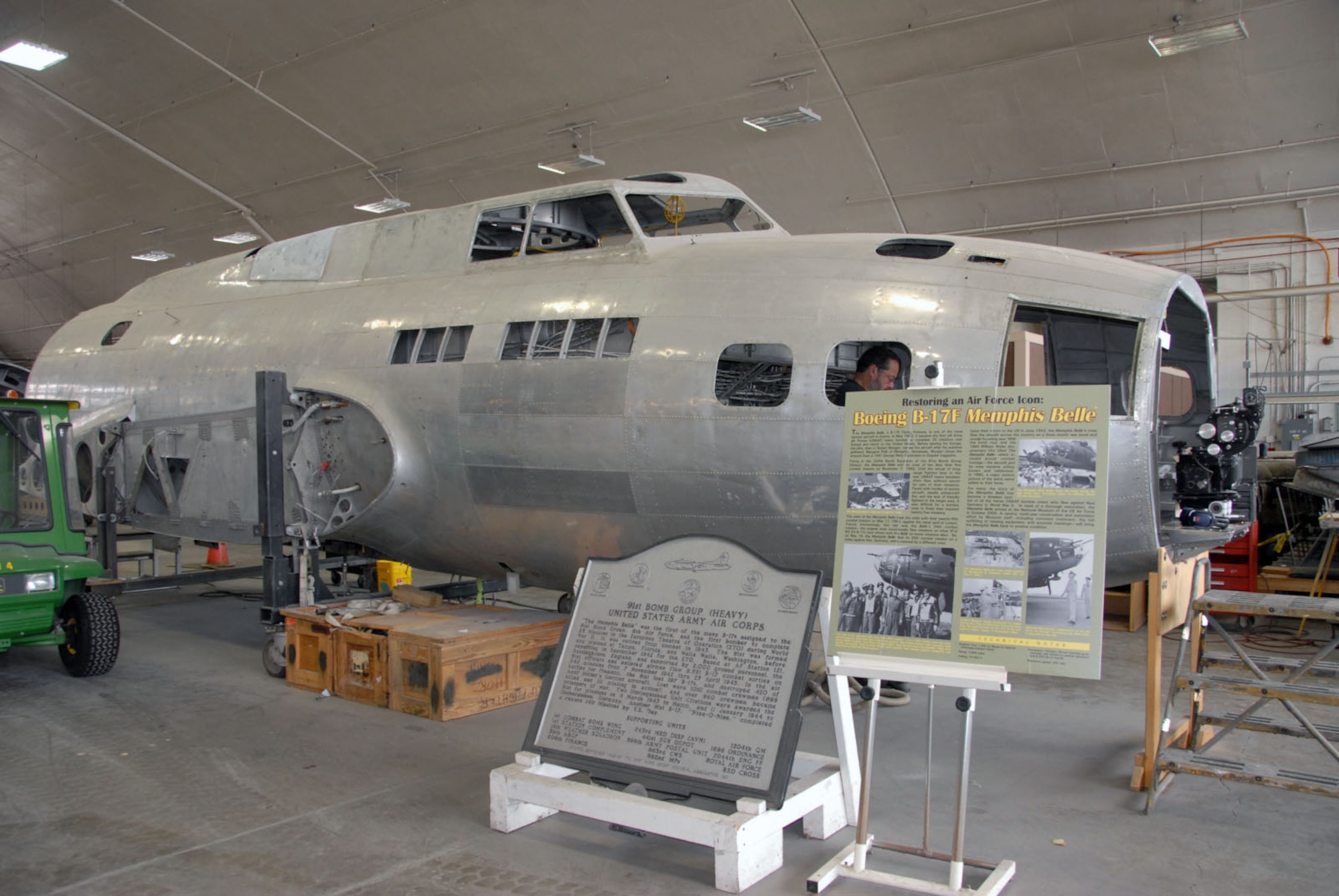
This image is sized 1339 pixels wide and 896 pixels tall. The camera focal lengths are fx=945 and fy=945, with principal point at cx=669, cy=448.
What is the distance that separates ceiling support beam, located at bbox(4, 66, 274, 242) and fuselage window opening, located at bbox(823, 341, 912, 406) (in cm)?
2219

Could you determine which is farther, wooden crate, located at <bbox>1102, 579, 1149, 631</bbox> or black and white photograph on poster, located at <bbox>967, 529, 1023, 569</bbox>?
wooden crate, located at <bbox>1102, 579, 1149, 631</bbox>

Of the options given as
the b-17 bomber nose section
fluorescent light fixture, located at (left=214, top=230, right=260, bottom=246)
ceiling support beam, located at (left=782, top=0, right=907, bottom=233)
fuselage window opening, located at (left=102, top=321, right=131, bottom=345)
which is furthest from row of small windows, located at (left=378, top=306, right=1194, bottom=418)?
fluorescent light fixture, located at (left=214, top=230, right=260, bottom=246)

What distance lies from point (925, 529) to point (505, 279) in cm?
460

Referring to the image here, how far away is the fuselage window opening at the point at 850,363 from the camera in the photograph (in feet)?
19.7

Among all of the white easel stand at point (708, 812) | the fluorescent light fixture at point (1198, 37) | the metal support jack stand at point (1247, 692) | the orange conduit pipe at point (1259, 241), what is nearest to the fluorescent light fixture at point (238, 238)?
the orange conduit pipe at point (1259, 241)

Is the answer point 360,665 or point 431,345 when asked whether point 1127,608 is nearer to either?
point 431,345

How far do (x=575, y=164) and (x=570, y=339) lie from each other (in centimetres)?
1411

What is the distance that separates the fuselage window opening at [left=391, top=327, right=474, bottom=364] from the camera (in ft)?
24.8

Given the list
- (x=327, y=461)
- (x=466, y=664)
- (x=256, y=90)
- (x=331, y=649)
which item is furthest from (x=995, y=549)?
(x=256, y=90)

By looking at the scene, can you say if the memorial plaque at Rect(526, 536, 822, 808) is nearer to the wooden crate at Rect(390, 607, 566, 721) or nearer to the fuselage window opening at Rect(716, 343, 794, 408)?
the fuselage window opening at Rect(716, 343, 794, 408)

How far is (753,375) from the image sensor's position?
6422mm

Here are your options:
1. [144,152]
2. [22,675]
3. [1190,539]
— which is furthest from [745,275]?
[144,152]

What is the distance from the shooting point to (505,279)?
25.1 ft

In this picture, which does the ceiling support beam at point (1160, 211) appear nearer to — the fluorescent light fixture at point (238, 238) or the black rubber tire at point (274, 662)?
the black rubber tire at point (274, 662)
